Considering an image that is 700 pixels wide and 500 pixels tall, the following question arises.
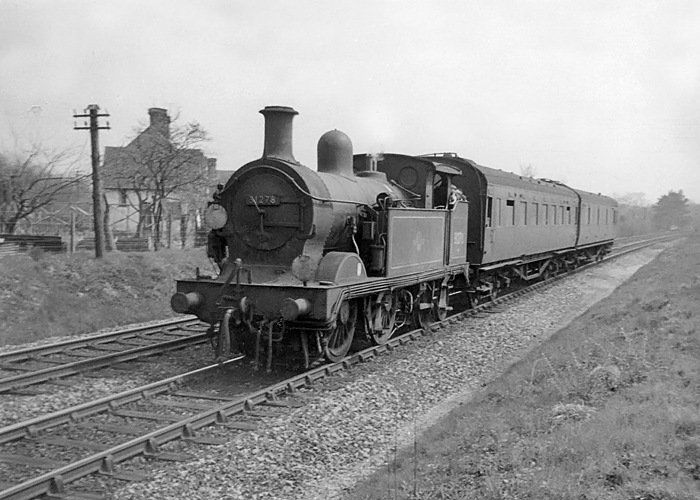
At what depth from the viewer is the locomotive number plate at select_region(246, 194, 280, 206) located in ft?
26.2

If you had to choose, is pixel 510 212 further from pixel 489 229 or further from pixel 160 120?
pixel 160 120

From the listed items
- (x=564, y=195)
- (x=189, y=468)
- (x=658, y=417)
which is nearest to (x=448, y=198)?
(x=658, y=417)

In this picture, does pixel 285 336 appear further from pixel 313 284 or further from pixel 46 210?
pixel 46 210

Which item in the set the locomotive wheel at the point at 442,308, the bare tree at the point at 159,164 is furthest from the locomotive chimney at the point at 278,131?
the bare tree at the point at 159,164

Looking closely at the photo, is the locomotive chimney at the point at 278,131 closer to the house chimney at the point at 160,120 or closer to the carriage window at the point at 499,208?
the carriage window at the point at 499,208

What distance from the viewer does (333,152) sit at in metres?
9.12

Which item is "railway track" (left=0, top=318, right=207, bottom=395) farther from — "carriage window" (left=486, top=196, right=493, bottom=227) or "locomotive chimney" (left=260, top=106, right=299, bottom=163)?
"carriage window" (left=486, top=196, right=493, bottom=227)

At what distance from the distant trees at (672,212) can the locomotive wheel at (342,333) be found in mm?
64445

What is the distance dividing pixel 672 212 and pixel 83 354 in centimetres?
6733

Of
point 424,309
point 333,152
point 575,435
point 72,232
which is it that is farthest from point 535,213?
point 575,435

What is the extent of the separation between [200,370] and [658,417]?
486cm

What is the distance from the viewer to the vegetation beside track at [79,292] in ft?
37.3

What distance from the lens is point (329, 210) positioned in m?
8.10

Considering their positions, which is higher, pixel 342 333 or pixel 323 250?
pixel 323 250
